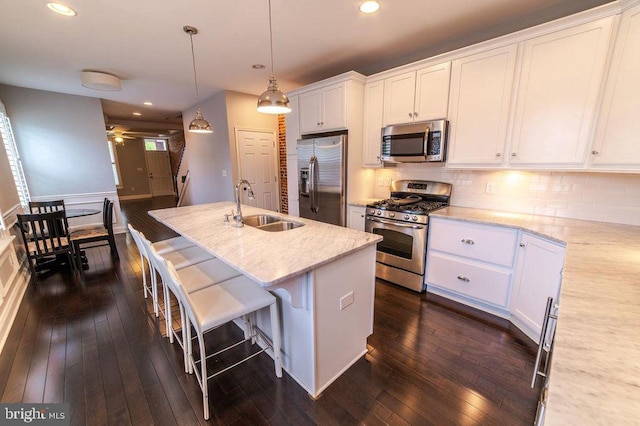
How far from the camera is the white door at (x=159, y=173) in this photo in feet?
34.2

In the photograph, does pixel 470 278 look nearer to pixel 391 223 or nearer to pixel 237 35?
pixel 391 223

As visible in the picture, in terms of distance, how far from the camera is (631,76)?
1.74m

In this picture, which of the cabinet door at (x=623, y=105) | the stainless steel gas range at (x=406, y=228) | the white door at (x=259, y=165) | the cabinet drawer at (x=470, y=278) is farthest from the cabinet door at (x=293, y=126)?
the cabinet door at (x=623, y=105)

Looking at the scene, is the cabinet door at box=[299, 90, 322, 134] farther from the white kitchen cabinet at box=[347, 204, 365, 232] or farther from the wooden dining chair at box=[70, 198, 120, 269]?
the wooden dining chair at box=[70, 198, 120, 269]

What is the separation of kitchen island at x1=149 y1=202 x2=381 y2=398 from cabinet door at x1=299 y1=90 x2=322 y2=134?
202cm

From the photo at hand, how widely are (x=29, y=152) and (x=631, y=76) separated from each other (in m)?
7.49

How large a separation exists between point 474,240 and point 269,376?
2.06 metres

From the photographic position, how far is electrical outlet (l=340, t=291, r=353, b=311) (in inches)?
64.5

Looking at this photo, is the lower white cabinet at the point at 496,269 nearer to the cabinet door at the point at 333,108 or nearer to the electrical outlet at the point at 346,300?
the electrical outlet at the point at 346,300

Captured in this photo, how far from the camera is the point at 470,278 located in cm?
243

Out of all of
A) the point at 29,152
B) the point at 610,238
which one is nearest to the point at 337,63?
the point at 610,238

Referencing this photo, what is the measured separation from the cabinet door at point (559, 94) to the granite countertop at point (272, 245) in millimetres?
1688

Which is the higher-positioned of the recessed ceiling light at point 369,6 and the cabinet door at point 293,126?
the recessed ceiling light at point 369,6

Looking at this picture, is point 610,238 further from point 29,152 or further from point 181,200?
point 181,200
